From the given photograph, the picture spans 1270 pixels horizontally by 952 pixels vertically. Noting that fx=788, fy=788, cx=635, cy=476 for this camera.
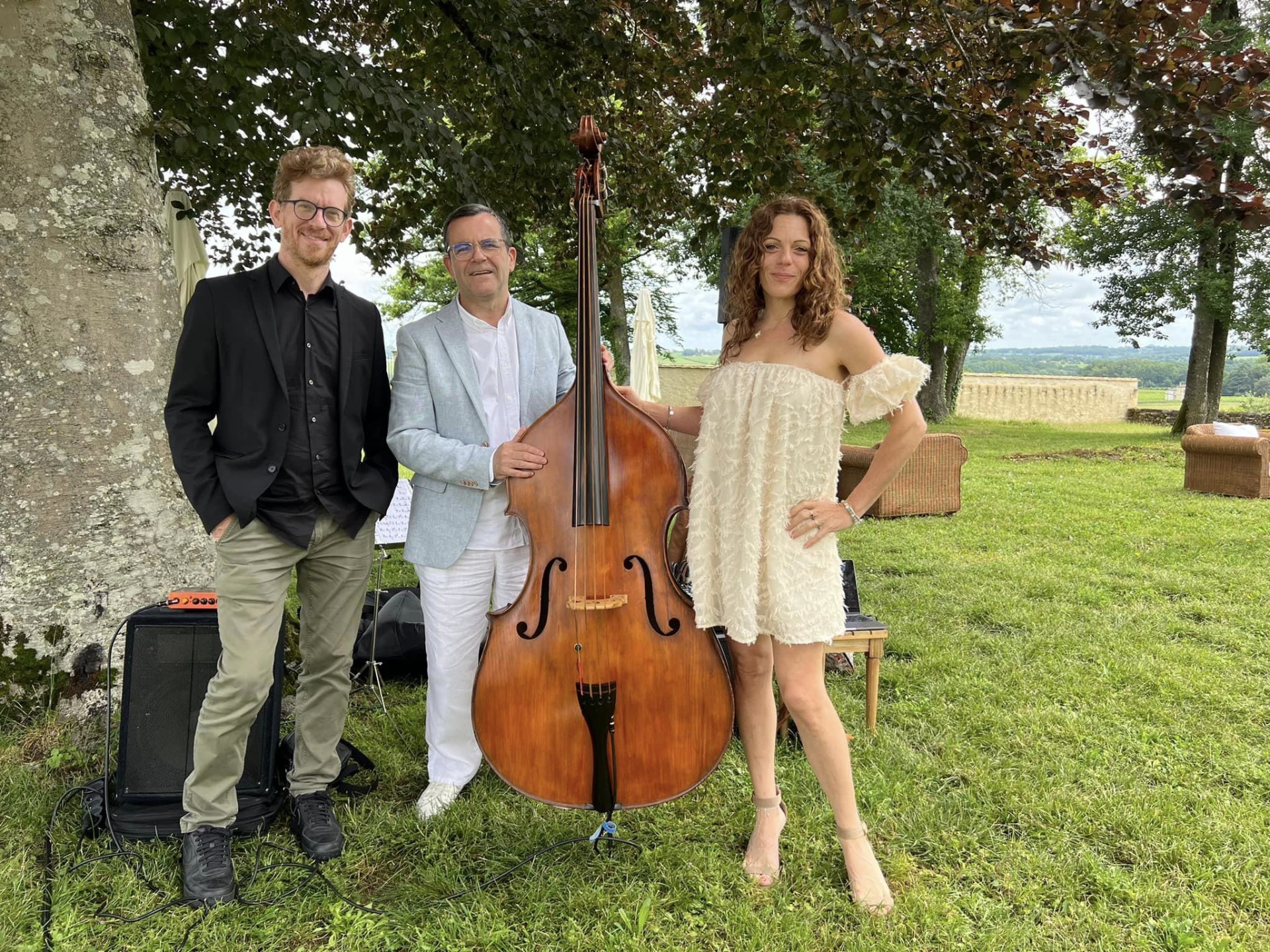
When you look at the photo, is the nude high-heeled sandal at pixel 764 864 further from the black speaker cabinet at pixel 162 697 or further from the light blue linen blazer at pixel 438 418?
the black speaker cabinet at pixel 162 697

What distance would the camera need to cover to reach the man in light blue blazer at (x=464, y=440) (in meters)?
2.52

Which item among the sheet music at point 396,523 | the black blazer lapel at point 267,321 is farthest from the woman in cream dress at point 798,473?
the sheet music at point 396,523

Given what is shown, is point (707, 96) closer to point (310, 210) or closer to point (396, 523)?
point (396, 523)

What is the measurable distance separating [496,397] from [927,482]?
6.17 metres

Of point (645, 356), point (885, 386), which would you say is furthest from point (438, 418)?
point (645, 356)

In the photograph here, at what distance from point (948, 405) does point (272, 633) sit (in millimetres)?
21891

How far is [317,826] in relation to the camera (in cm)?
249

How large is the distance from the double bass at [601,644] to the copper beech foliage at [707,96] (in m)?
1.94

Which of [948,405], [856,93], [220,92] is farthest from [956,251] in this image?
[220,92]

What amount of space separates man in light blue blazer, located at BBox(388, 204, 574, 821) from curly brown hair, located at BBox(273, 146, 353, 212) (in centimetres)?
38

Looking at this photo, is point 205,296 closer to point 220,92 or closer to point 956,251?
point 220,92

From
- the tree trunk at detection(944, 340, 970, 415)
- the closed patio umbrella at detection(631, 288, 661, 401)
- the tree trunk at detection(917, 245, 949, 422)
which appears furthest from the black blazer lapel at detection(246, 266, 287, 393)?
the tree trunk at detection(944, 340, 970, 415)

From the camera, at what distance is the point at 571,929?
2.10 m

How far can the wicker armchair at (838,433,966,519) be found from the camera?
25.4 ft
